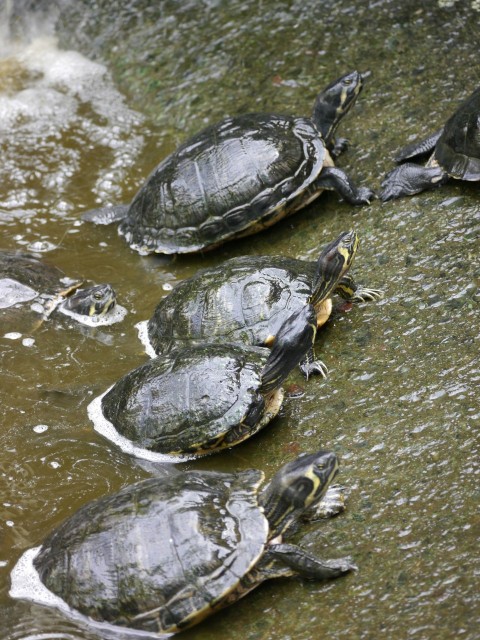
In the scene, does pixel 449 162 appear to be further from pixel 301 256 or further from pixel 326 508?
pixel 326 508

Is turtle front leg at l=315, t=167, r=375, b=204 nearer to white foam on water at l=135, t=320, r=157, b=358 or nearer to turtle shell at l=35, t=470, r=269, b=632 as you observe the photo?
white foam on water at l=135, t=320, r=157, b=358

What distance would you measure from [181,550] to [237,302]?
2023mm

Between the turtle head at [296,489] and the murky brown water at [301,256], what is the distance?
218 mm

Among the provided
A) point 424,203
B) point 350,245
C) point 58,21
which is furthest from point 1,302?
point 58,21

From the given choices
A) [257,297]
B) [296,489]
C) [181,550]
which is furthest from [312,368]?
[181,550]

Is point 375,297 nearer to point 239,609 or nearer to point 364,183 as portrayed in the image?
point 364,183

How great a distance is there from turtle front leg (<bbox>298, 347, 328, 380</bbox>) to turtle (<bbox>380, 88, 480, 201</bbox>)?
1797 mm

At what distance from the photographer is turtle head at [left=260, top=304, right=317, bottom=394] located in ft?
16.1

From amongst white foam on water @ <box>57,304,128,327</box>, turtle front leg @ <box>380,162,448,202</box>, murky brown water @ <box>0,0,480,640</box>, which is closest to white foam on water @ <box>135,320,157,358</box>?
murky brown water @ <box>0,0,480,640</box>

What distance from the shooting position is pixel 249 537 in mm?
3924

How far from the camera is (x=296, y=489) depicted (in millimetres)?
3986

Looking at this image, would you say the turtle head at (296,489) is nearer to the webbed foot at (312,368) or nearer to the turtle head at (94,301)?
the webbed foot at (312,368)

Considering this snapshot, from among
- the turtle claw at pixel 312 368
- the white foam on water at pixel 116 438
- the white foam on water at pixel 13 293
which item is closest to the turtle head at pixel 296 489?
the white foam on water at pixel 116 438

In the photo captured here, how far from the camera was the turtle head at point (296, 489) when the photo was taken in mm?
3977
